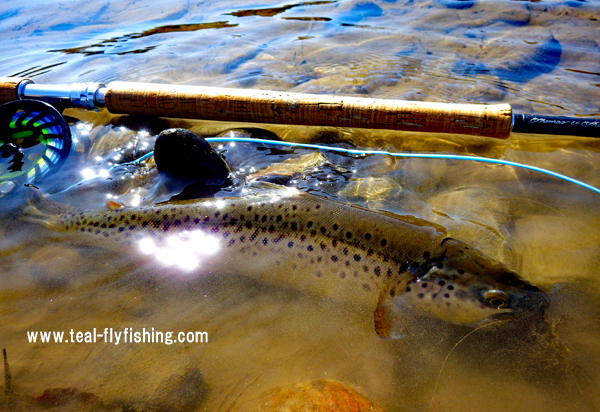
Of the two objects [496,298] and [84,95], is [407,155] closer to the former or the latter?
[496,298]

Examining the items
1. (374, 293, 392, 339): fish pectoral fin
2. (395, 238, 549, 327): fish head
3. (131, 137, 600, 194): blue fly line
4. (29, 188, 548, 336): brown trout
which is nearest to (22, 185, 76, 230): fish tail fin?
(29, 188, 548, 336): brown trout

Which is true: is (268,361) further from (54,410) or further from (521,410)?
(521,410)

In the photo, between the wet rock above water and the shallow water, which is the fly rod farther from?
the wet rock above water

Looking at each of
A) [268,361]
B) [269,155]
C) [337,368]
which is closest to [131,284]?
[268,361]

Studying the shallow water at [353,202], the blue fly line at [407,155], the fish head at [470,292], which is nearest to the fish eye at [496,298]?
the fish head at [470,292]

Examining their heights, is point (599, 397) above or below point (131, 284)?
below

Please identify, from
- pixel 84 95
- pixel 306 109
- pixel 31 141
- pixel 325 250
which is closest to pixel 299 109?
pixel 306 109
